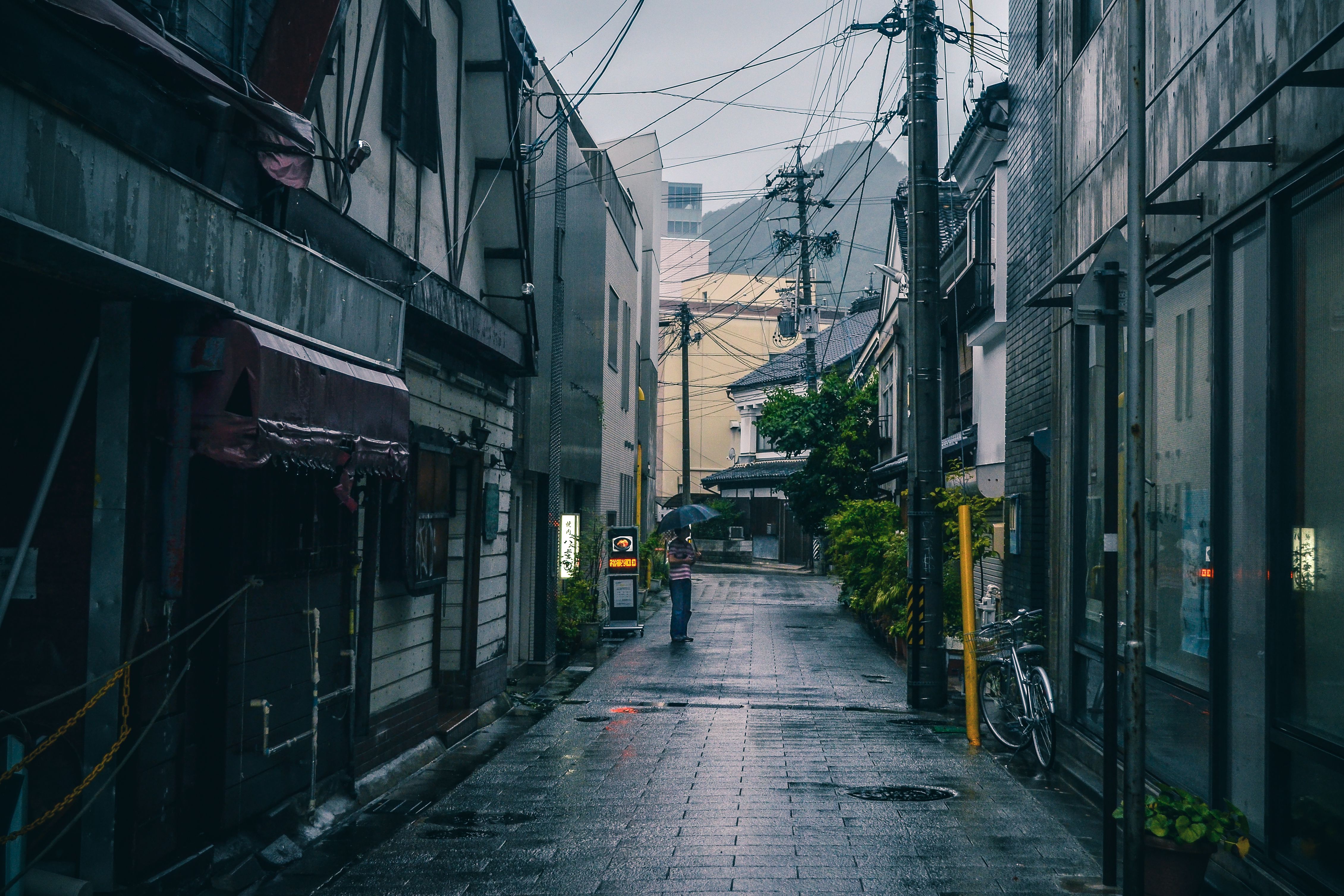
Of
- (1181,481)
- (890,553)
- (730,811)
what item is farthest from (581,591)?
(1181,481)

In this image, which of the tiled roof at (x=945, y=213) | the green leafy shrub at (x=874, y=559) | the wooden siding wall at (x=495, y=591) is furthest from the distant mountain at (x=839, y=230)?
the wooden siding wall at (x=495, y=591)

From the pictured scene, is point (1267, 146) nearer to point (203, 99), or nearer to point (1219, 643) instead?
point (1219, 643)

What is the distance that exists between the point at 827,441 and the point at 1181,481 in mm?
25523

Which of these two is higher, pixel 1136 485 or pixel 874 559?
pixel 1136 485

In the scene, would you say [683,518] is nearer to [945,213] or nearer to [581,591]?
[581,591]

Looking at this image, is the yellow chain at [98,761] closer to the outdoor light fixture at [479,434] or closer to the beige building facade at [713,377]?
the outdoor light fixture at [479,434]

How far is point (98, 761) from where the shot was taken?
17.5ft

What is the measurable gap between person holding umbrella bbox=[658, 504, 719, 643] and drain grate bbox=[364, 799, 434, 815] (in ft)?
33.6

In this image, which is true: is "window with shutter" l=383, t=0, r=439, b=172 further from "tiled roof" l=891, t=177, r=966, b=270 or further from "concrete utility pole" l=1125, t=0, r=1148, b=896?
"tiled roof" l=891, t=177, r=966, b=270

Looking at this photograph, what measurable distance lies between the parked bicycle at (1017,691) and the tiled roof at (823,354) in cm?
3327

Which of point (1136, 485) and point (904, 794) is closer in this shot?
point (1136, 485)

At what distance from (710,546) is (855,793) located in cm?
3977

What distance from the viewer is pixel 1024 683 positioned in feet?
32.6

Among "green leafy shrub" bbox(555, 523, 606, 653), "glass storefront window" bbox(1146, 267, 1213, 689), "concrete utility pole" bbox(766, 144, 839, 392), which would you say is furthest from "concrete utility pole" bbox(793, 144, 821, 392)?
"glass storefront window" bbox(1146, 267, 1213, 689)
